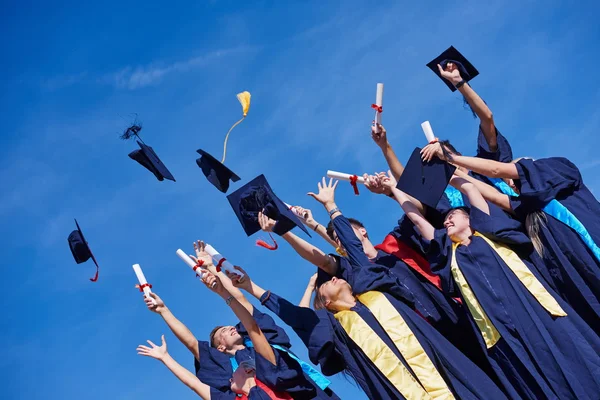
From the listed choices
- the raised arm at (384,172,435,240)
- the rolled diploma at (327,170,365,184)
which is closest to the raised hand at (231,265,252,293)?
the rolled diploma at (327,170,365,184)

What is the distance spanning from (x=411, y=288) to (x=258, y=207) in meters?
1.44

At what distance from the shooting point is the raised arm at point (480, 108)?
233 inches

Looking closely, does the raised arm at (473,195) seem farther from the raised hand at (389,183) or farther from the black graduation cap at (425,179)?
the raised hand at (389,183)

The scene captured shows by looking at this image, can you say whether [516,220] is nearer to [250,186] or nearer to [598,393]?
[598,393]

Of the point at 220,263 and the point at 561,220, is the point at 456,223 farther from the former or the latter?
the point at 220,263

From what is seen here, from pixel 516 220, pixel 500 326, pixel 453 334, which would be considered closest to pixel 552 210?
pixel 516 220

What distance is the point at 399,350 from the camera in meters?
5.23

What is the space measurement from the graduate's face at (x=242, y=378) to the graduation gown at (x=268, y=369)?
121 millimetres

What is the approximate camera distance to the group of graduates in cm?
506

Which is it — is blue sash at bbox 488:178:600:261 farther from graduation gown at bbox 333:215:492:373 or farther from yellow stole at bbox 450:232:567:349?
graduation gown at bbox 333:215:492:373

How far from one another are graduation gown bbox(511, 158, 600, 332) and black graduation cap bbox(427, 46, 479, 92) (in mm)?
1057

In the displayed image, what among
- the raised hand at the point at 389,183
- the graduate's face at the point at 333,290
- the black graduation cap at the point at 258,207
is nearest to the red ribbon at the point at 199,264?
the black graduation cap at the point at 258,207

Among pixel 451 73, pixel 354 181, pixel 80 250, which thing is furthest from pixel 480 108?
pixel 80 250

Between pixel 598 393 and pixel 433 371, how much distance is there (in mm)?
1099
